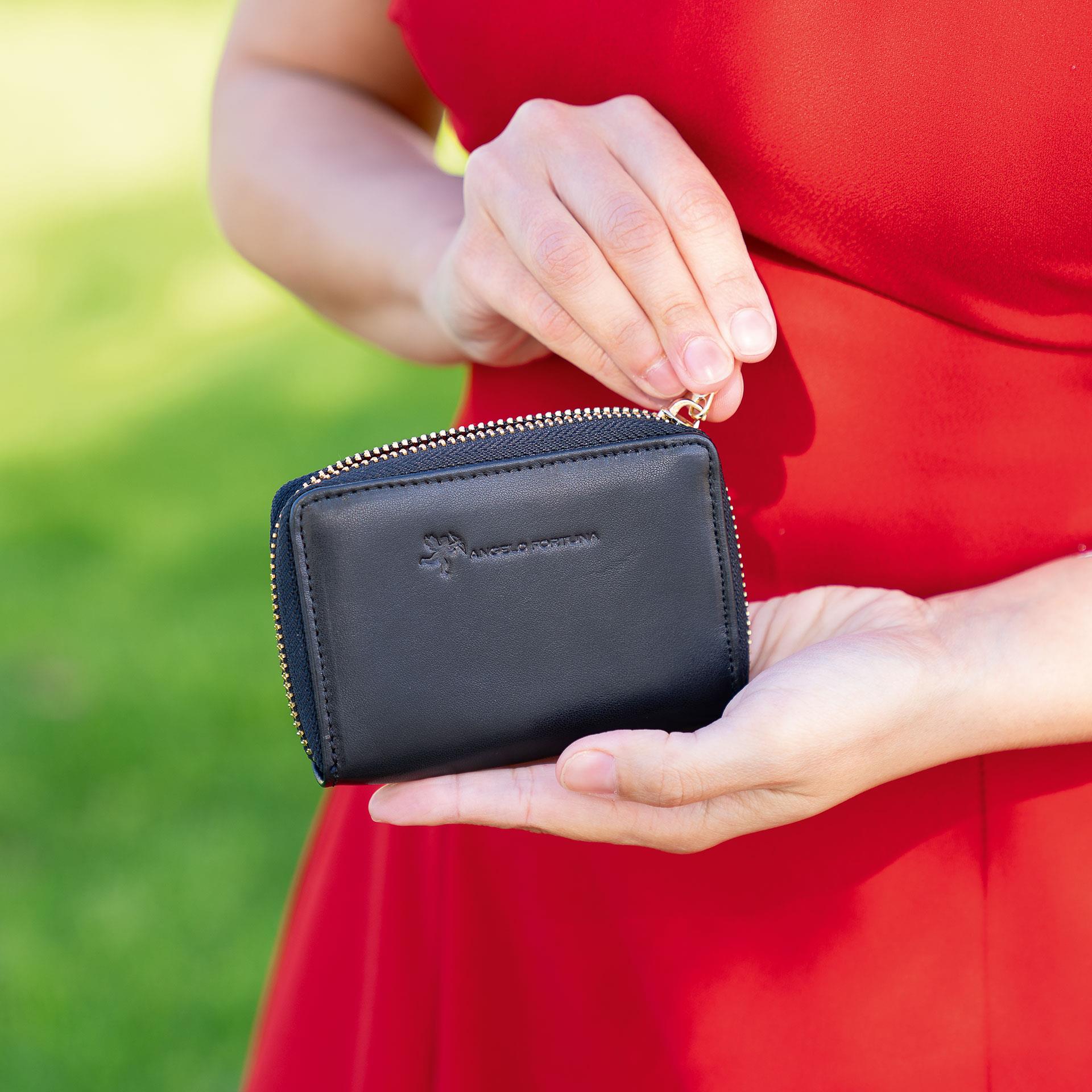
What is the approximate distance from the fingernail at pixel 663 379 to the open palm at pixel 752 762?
0.88 feet

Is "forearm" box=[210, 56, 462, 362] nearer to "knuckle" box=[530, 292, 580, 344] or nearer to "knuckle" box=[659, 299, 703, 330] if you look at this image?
"knuckle" box=[530, 292, 580, 344]

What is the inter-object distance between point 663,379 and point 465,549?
240mm

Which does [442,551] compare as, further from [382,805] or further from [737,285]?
[737,285]

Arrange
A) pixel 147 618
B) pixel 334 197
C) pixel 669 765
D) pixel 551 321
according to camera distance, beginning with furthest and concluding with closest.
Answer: pixel 147 618
pixel 334 197
pixel 551 321
pixel 669 765

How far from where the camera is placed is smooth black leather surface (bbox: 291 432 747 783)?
3.66 ft

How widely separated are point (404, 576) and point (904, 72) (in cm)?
61

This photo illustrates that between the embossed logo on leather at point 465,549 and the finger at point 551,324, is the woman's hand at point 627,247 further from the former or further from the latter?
the embossed logo on leather at point 465,549

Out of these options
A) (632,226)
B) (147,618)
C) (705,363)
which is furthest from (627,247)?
(147,618)

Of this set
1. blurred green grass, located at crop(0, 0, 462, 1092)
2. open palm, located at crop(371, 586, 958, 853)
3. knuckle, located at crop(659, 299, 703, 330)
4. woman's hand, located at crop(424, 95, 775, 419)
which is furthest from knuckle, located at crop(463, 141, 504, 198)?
blurred green grass, located at crop(0, 0, 462, 1092)

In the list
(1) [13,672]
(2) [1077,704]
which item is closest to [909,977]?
(2) [1077,704]

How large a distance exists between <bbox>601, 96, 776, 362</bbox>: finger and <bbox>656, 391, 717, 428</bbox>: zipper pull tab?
2.9 inches

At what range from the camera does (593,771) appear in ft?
3.55

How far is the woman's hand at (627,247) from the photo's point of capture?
3.64 ft

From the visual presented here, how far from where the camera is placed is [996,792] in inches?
48.4
